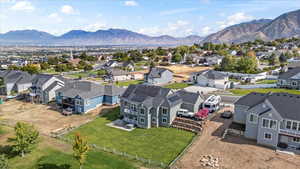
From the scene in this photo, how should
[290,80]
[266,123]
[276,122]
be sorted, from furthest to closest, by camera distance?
[290,80], [266,123], [276,122]

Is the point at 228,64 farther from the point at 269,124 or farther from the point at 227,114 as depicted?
the point at 269,124

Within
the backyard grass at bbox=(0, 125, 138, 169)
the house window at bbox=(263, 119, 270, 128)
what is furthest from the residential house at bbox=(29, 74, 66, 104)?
the house window at bbox=(263, 119, 270, 128)

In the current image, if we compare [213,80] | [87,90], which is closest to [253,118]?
[87,90]

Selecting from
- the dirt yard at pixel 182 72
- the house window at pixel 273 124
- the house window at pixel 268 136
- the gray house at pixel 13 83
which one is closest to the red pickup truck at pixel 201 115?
the house window at pixel 268 136

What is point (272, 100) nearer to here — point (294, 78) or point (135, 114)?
point (135, 114)

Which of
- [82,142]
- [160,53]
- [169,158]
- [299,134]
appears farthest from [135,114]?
[160,53]

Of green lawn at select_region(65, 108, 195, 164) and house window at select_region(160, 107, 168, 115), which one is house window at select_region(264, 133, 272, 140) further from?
house window at select_region(160, 107, 168, 115)

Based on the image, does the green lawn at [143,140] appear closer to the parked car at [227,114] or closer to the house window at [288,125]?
the parked car at [227,114]
